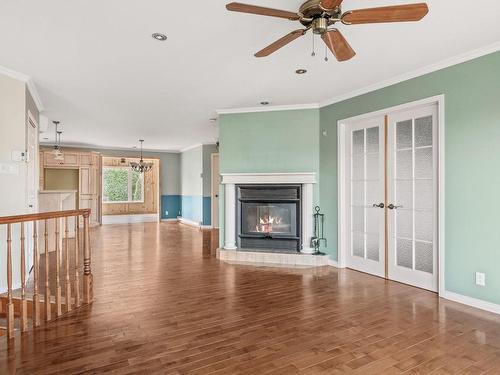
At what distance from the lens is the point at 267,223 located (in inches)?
218

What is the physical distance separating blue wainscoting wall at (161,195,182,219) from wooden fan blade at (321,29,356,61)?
32.0ft

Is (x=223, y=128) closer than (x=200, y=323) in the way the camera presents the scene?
No

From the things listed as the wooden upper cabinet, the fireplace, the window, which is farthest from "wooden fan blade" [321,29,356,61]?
the window

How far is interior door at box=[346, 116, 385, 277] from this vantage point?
14.6 feet

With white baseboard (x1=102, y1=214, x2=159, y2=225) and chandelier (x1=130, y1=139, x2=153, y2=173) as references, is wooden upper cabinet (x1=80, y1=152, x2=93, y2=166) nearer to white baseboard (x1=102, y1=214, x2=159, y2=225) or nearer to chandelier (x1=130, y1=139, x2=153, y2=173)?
chandelier (x1=130, y1=139, x2=153, y2=173)

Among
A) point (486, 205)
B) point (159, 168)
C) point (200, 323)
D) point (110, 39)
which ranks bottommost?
point (200, 323)

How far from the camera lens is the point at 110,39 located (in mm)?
2996

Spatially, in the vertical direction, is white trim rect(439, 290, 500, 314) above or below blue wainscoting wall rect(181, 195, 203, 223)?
below

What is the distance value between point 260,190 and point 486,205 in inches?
124

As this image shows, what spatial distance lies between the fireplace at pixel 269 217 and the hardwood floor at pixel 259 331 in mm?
992

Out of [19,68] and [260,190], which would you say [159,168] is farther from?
[19,68]

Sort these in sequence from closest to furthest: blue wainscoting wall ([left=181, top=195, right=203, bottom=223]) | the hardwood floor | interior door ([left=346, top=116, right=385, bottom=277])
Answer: the hardwood floor < interior door ([left=346, top=116, right=385, bottom=277]) < blue wainscoting wall ([left=181, top=195, right=203, bottom=223])

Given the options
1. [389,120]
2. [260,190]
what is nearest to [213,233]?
[260,190]

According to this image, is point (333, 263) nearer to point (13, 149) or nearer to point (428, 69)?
point (428, 69)
